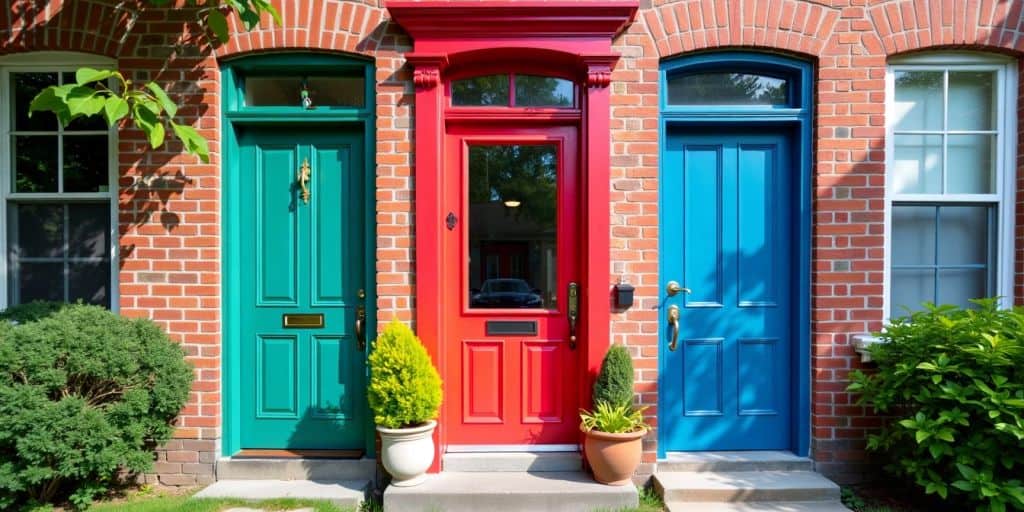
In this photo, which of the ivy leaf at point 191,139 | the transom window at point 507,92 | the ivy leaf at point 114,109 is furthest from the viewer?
the transom window at point 507,92

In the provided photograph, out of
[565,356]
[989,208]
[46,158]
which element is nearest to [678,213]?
[565,356]

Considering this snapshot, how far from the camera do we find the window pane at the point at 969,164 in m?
3.94

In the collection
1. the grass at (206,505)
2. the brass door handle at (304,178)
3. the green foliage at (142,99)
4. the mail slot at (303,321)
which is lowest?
the grass at (206,505)

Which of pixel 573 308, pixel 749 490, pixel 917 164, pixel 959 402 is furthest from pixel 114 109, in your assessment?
pixel 917 164

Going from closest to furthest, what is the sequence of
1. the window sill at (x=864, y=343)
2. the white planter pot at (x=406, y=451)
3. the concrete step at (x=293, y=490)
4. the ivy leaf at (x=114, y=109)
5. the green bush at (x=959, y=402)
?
the ivy leaf at (x=114, y=109)
the green bush at (x=959, y=402)
the white planter pot at (x=406, y=451)
the concrete step at (x=293, y=490)
the window sill at (x=864, y=343)

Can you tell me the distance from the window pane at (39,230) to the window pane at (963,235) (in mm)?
6554

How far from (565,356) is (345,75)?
261cm

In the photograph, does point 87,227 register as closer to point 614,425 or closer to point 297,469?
point 297,469

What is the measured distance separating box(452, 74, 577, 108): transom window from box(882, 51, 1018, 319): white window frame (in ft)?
7.66

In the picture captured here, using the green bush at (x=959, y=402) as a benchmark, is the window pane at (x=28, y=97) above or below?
above

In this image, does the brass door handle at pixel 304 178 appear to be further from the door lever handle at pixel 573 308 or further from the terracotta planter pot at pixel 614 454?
the terracotta planter pot at pixel 614 454

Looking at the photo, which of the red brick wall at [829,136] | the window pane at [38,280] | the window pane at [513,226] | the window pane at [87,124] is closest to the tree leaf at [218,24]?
the window pane at [87,124]

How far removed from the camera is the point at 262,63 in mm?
3791

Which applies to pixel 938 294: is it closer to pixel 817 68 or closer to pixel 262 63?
pixel 817 68
